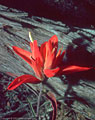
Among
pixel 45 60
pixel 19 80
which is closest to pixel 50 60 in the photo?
pixel 45 60

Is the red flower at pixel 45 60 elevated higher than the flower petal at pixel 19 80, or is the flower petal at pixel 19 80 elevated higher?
the red flower at pixel 45 60

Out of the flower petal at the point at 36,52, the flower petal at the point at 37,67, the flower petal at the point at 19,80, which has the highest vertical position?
the flower petal at the point at 36,52

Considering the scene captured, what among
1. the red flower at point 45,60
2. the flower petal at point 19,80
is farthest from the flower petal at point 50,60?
the flower petal at point 19,80

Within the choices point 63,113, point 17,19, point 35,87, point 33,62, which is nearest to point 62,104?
point 63,113

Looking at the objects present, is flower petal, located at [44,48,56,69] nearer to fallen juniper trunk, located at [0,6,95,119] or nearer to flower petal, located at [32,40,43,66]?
flower petal, located at [32,40,43,66]

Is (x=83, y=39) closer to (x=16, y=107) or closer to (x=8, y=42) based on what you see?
(x=8, y=42)

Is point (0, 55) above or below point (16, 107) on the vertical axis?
above

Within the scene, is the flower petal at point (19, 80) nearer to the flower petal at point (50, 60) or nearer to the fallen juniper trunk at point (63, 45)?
the flower petal at point (50, 60)

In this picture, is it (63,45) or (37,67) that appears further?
(63,45)

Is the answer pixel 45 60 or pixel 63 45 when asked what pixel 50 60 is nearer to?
pixel 45 60
